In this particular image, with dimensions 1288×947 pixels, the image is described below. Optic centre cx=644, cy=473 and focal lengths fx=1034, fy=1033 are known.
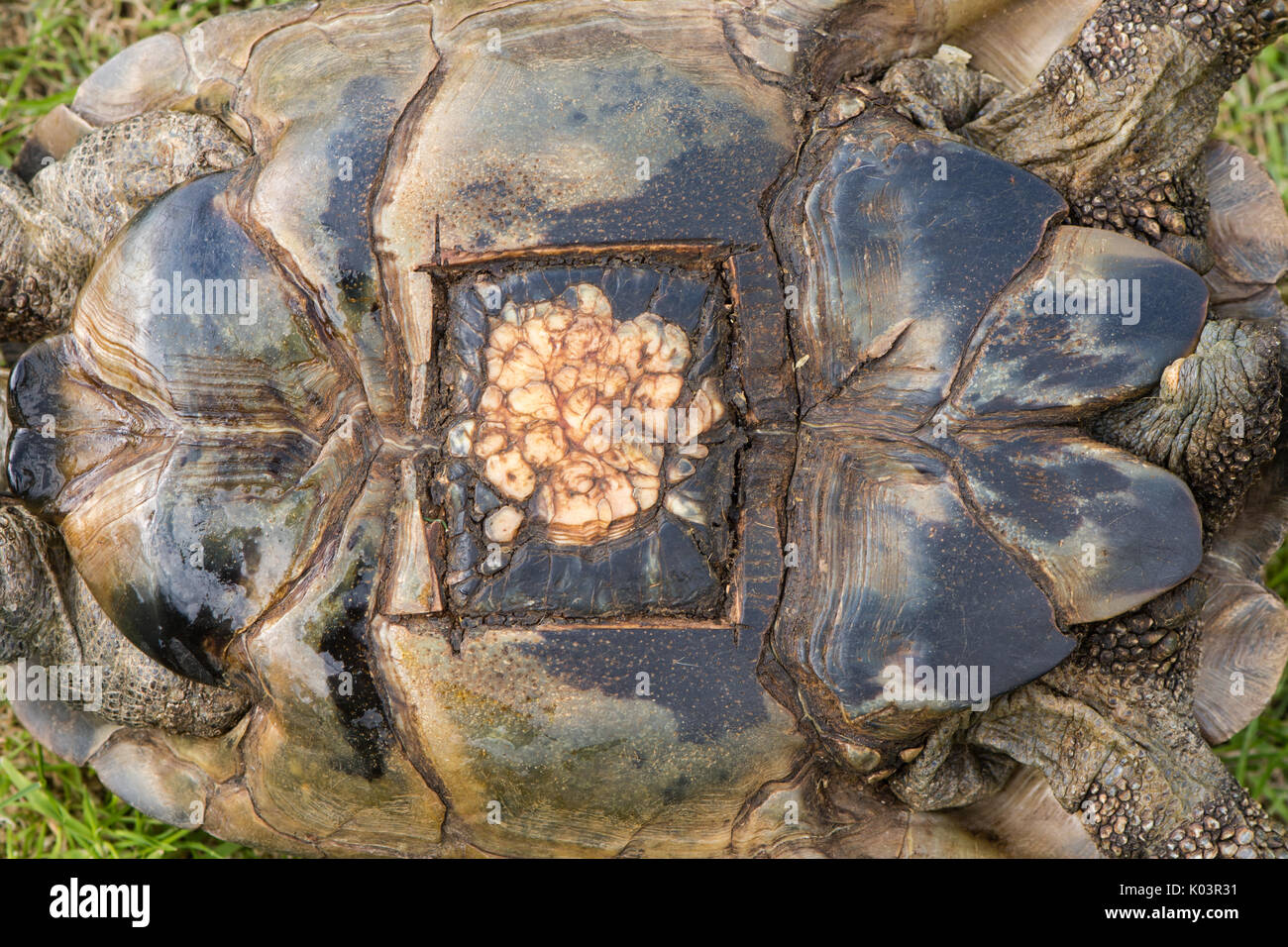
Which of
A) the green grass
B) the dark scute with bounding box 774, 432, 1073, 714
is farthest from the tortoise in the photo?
the green grass

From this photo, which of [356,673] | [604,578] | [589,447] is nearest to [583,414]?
[589,447]

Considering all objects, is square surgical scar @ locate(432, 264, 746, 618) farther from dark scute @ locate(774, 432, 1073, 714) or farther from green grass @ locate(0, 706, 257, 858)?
green grass @ locate(0, 706, 257, 858)

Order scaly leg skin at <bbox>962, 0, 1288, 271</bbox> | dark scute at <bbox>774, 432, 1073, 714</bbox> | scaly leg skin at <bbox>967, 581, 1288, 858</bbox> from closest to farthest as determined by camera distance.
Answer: dark scute at <bbox>774, 432, 1073, 714</bbox>
scaly leg skin at <bbox>967, 581, 1288, 858</bbox>
scaly leg skin at <bbox>962, 0, 1288, 271</bbox>

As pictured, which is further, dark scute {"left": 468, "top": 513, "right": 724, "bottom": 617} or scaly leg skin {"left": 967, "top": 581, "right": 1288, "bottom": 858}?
scaly leg skin {"left": 967, "top": 581, "right": 1288, "bottom": 858}

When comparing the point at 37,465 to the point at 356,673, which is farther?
the point at 37,465

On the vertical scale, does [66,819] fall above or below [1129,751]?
below

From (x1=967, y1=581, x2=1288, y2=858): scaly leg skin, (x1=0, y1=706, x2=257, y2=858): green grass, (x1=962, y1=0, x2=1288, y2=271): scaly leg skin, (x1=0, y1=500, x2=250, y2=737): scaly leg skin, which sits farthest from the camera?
(x1=0, y1=706, x2=257, y2=858): green grass

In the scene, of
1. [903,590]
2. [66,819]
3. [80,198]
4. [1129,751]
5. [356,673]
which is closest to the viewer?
[903,590]

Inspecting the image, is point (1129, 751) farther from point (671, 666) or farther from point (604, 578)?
point (604, 578)

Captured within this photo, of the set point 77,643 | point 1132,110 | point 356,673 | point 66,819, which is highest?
point 1132,110
